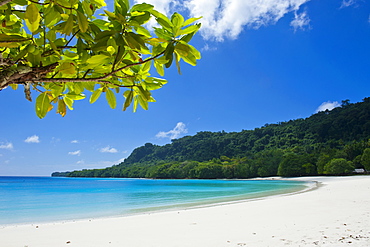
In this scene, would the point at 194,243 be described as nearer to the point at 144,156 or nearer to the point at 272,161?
the point at 272,161

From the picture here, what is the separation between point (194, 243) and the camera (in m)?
4.36

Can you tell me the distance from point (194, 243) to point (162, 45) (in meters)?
4.25

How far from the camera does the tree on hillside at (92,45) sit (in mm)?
702

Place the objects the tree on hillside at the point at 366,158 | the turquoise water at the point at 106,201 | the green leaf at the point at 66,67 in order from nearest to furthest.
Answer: the green leaf at the point at 66,67 → the turquoise water at the point at 106,201 → the tree on hillside at the point at 366,158

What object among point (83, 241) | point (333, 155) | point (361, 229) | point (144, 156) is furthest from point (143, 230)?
point (144, 156)

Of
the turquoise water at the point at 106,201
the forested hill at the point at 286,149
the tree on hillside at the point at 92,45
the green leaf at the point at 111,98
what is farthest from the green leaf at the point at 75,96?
the forested hill at the point at 286,149

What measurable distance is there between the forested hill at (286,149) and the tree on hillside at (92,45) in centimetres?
4045

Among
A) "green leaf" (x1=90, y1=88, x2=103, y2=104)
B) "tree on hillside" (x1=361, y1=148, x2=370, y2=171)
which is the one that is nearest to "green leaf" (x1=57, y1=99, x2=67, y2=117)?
"green leaf" (x1=90, y1=88, x2=103, y2=104)

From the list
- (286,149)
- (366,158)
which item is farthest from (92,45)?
(286,149)

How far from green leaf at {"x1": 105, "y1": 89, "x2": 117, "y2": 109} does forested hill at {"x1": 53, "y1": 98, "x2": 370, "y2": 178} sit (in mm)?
40422

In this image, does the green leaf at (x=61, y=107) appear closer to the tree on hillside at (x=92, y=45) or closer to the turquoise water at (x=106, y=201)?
the tree on hillside at (x=92, y=45)

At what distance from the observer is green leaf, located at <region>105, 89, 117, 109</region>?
102 centimetres

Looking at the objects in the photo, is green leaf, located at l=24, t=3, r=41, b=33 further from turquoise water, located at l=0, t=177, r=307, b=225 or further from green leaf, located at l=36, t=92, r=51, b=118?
turquoise water, located at l=0, t=177, r=307, b=225

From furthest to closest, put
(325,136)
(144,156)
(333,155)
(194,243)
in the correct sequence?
(144,156), (325,136), (333,155), (194,243)
